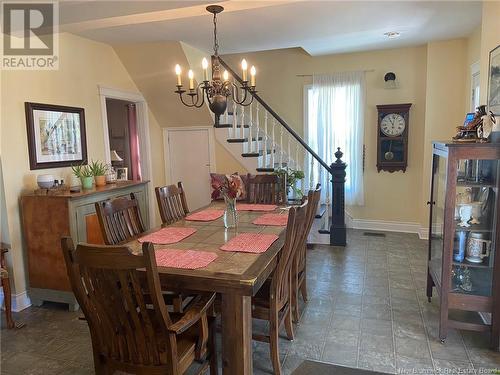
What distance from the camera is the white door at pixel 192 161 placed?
5.24m

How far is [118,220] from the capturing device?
2.45 metres

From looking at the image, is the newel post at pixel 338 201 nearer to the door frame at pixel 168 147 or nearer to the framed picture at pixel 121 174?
the door frame at pixel 168 147

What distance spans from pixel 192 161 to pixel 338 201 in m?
2.27

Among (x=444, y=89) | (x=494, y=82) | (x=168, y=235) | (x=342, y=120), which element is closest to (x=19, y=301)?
(x=168, y=235)

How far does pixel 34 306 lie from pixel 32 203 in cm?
98

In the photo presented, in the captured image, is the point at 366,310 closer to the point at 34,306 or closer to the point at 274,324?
the point at 274,324

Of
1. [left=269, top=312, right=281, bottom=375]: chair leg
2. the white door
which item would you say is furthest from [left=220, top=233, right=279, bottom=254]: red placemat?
the white door

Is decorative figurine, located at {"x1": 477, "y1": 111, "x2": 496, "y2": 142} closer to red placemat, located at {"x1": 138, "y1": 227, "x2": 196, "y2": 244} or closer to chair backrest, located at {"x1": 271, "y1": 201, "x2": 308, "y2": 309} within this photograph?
chair backrest, located at {"x1": 271, "y1": 201, "x2": 308, "y2": 309}

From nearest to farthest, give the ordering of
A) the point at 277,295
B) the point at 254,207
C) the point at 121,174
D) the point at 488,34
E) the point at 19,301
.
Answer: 1. the point at 277,295
2. the point at 488,34
3. the point at 19,301
4. the point at 254,207
5. the point at 121,174

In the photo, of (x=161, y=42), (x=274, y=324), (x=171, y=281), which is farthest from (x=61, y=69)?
(x=274, y=324)

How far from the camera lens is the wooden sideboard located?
A: 302 centimetres

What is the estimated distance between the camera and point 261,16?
3354 mm

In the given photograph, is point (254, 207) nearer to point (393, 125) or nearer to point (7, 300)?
point (7, 300)

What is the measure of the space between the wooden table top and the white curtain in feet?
9.79
